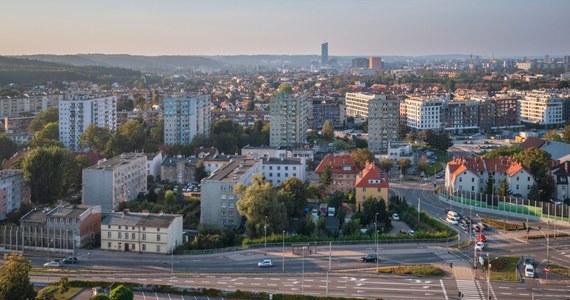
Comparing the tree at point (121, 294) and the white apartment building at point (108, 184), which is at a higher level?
the white apartment building at point (108, 184)

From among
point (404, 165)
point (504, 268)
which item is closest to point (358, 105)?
point (404, 165)

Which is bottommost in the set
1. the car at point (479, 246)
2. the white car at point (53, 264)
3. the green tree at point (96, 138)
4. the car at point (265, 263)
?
the white car at point (53, 264)

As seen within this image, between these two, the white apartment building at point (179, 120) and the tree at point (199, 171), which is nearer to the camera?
the tree at point (199, 171)

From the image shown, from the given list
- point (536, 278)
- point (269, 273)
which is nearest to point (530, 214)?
point (536, 278)

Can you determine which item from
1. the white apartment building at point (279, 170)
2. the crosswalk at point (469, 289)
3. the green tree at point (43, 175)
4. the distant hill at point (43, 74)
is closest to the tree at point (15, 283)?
the crosswalk at point (469, 289)

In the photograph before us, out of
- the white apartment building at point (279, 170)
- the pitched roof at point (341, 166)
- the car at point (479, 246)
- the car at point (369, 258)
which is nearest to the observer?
the car at point (369, 258)

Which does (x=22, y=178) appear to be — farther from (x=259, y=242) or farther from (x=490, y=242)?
(x=490, y=242)

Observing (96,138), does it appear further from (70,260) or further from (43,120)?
(70,260)

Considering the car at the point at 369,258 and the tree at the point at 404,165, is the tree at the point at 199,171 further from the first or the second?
the car at the point at 369,258
